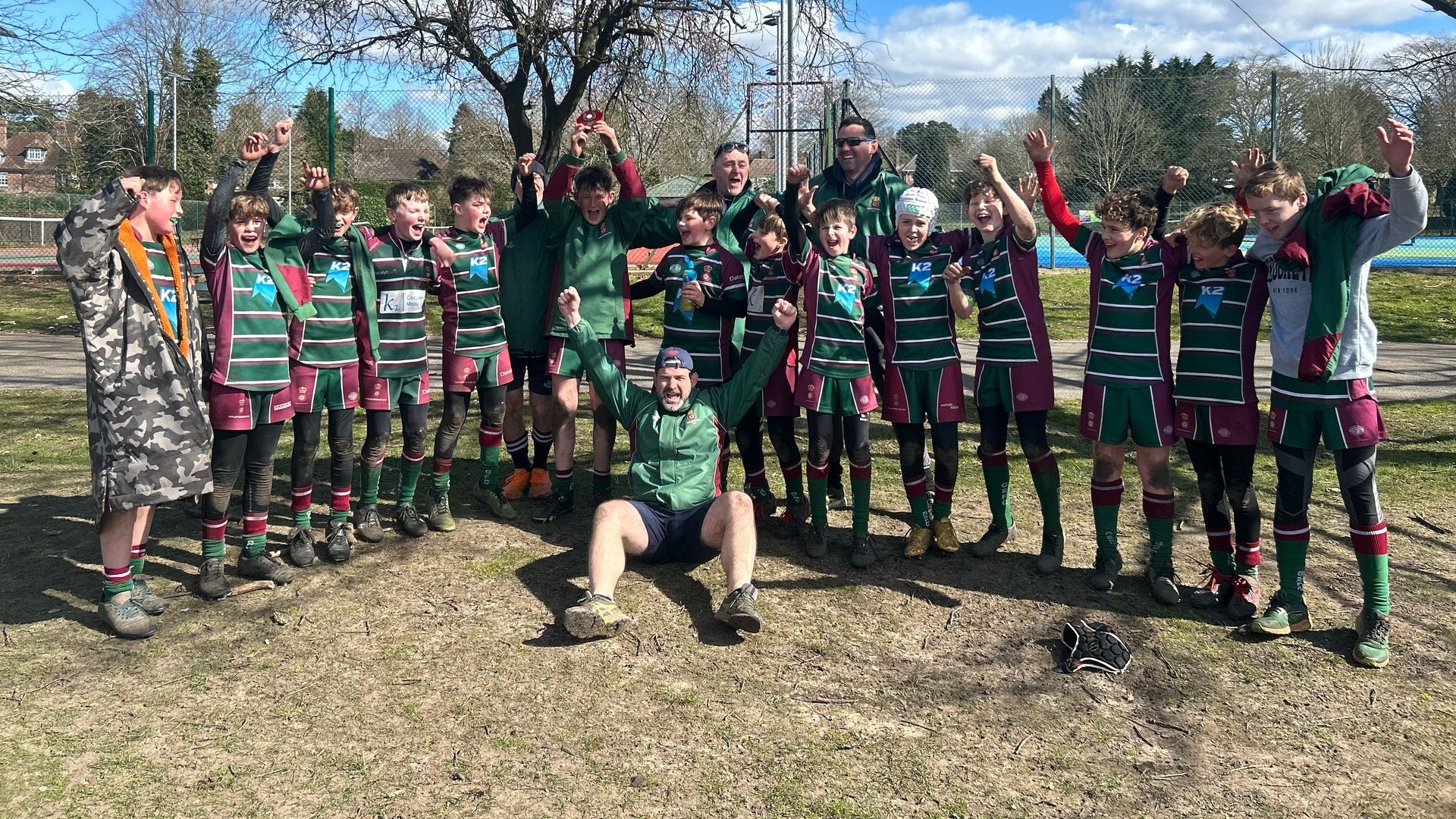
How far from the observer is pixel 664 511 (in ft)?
15.6

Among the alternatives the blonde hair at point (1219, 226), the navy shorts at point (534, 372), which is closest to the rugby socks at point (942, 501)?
the blonde hair at point (1219, 226)

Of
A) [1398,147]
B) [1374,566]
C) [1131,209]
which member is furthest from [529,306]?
[1374,566]

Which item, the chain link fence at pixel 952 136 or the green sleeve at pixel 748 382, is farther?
the chain link fence at pixel 952 136

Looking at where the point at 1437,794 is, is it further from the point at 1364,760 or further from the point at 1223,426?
the point at 1223,426

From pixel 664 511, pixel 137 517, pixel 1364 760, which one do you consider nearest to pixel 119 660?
pixel 137 517

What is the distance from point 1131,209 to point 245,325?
3943 mm

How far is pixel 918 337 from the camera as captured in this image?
5027 millimetres

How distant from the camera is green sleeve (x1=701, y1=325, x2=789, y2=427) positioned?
4945mm

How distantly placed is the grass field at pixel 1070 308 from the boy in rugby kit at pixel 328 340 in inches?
276

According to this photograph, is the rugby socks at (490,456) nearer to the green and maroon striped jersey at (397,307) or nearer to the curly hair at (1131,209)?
the green and maroon striped jersey at (397,307)

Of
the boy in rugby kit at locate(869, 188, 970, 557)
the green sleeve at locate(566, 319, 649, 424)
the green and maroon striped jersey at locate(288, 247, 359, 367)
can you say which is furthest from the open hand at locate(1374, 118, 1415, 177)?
the green and maroon striped jersey at locate(288, 247, 359, 367)

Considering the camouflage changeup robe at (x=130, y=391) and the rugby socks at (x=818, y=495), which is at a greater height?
the camouflage changeup robe at (x=130, y=391)

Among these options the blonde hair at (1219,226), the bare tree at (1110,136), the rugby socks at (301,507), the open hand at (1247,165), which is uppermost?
the bare tree at (1110,136)

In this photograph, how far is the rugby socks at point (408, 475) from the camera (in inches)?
211
